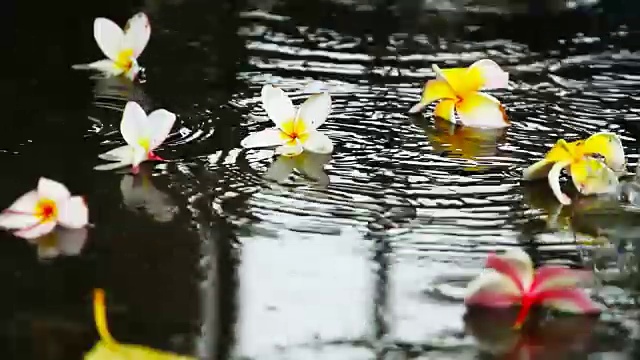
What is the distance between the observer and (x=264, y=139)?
2.80 feet

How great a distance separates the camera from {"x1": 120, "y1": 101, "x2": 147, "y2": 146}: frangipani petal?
2.66 ft

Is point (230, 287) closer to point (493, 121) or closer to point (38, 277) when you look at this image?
point (38, 277)

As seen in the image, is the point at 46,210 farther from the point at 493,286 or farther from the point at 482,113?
the point at 482,113

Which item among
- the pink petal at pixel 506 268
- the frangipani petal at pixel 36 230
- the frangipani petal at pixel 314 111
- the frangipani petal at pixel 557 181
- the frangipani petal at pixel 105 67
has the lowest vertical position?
the pink petal at pixel 506 268

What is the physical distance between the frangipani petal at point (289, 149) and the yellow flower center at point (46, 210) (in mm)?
231

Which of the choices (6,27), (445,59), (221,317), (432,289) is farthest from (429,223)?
(6,27)

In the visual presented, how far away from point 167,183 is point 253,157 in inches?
3.8

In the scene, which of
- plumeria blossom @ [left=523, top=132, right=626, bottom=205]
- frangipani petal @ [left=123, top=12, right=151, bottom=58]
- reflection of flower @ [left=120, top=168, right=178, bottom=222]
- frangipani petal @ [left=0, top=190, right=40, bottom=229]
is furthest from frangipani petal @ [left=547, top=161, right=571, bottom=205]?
frangipani petal @ [left=123, top=12, right=151, bottom=58]

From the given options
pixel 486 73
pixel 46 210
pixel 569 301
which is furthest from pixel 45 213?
pixel 486 73

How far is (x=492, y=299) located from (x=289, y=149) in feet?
1.03

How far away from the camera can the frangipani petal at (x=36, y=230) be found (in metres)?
0.66

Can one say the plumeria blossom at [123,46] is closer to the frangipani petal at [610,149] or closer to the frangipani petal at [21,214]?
the frangipani petal at [21,214]

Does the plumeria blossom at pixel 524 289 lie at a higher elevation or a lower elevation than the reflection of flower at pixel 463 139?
lower

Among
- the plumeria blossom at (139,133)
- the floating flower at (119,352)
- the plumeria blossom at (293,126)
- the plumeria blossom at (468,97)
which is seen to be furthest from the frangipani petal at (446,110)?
the floating flower at (119,352)
